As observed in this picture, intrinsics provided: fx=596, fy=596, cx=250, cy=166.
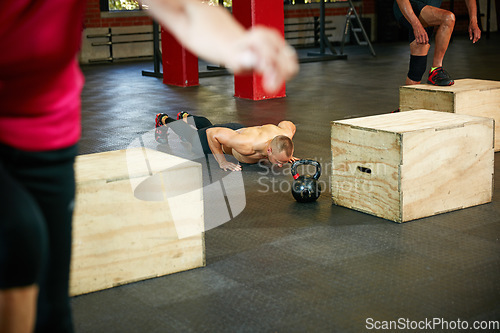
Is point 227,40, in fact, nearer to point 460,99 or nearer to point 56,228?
point 56,228

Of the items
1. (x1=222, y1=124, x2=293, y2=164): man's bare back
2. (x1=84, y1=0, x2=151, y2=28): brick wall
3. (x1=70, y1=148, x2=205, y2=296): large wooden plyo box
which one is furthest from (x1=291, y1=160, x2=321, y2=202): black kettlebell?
(x1=84, y1=0, x2=151, y2=28): brick wall

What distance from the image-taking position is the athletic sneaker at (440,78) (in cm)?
442

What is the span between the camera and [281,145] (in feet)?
12.1

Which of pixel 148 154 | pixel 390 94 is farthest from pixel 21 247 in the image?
pixel 390 94

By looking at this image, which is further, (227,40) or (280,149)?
(280,149)

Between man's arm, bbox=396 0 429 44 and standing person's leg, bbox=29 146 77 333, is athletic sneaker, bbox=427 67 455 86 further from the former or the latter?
standing person's leg, bbox=29 146 77 333

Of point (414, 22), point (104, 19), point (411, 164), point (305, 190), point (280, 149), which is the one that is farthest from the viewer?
point (104, 19)

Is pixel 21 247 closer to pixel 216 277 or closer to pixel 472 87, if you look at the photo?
pixel 216 277

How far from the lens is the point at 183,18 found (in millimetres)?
876

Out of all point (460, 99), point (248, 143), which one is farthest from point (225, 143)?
point (460, 99)

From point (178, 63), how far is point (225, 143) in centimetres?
488

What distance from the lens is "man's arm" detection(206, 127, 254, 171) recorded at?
395 centimetres

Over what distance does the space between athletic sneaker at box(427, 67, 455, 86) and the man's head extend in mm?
1451

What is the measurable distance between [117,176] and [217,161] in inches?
76.0
